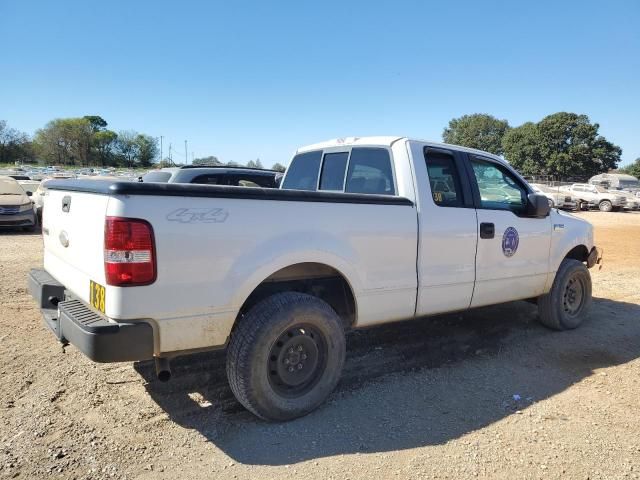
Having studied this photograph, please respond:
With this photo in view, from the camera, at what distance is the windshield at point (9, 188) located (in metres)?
13.8

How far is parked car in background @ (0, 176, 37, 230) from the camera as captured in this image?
42.4 feet

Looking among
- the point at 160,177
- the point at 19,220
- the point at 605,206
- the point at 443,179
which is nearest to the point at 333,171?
the point at 443,179

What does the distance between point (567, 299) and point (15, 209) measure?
1376cm

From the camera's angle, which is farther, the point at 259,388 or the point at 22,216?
the point at 22,216

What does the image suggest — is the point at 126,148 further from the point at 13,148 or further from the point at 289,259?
the point at 289,259

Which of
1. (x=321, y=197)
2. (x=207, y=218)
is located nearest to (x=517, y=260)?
(x=321, y=197)

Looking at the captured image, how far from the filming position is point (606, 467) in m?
2.87

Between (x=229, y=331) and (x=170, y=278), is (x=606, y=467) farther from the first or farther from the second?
(x=170, y=278)

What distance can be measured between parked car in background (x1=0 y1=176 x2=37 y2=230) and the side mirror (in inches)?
528

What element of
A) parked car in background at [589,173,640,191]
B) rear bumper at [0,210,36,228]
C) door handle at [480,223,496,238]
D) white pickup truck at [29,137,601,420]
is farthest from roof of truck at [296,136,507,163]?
parked car in background at [589,173,640,191]

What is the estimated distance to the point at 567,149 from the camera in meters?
61.2

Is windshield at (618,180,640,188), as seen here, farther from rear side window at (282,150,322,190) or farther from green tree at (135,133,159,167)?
green tree at (135,133,159,167)

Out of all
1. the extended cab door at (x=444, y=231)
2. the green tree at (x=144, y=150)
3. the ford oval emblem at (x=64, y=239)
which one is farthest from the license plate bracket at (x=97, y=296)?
the green tree at (x=144, y=150)

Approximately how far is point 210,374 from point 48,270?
5.16 ft
